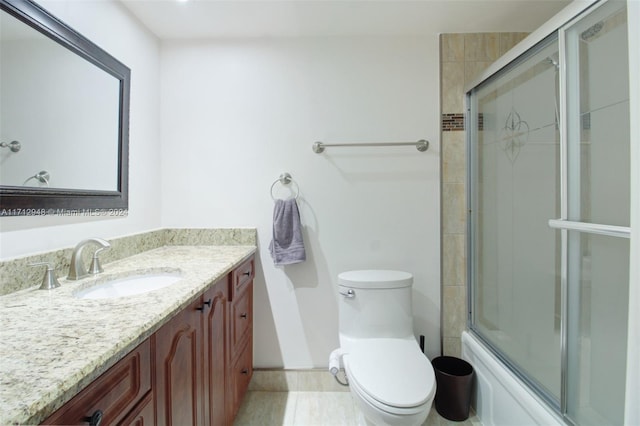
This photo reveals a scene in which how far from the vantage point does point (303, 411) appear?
1660 millimetres

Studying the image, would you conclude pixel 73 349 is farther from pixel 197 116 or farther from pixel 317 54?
pixel 317 54

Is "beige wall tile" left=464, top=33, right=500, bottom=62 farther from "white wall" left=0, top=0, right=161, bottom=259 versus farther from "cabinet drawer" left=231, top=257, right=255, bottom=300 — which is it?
"white wall" left=0, top=0, right=161, bottom=259

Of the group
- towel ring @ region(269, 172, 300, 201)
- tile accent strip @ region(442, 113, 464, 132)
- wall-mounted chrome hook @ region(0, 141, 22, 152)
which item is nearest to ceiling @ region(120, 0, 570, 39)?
tile accent strip @ region(442, 113, 464, 132)

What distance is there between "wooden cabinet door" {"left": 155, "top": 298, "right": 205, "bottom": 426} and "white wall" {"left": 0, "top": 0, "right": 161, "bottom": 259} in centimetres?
63

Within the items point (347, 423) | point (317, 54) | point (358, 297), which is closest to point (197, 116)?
point (317, 54)

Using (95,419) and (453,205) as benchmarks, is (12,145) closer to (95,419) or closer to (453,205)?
(95,419)

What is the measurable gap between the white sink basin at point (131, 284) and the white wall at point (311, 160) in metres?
0.61

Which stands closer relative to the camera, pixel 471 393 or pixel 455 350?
pixel 471 393

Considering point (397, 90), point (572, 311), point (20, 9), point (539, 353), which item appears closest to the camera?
point (20, 9)

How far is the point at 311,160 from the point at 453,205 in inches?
35.8

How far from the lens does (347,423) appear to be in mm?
1560

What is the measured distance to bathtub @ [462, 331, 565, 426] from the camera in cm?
121

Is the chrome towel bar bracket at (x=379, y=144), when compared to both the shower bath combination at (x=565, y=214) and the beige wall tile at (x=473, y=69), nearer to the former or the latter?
the shower bath combination at (x=565, y=214)

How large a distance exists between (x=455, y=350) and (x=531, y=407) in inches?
25.0
